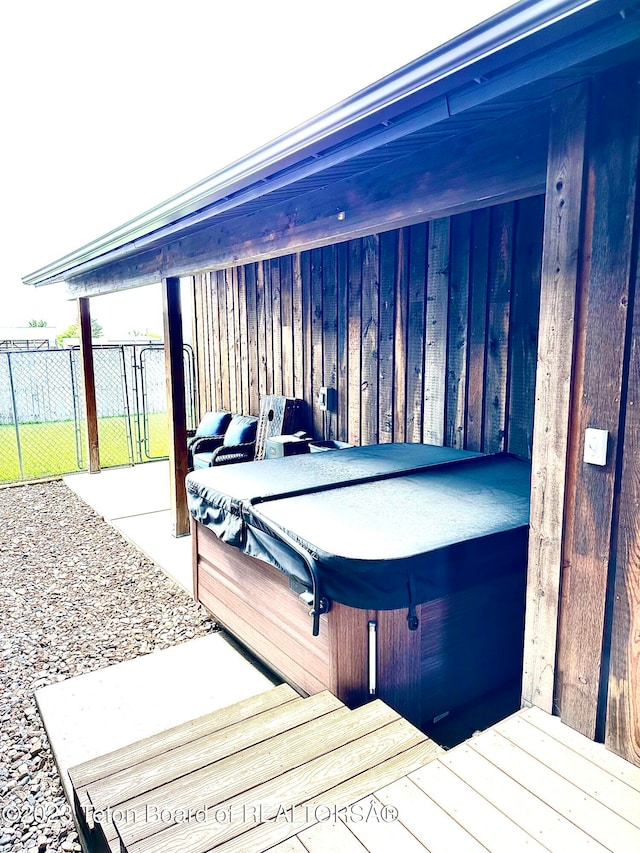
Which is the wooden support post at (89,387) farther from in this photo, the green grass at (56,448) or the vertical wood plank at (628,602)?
the vertical wood plank at (628,602)

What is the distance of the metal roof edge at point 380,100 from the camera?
1.29 metres

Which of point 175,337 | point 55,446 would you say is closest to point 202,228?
point 175,337

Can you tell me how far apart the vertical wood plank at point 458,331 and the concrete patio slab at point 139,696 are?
2026mm

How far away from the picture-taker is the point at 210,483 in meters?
3.26

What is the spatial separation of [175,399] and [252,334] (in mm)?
1772

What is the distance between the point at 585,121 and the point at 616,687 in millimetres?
1729

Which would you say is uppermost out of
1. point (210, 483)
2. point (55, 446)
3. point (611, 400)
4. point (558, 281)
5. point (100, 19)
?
point (100, 19)

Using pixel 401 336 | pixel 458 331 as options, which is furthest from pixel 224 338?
pixel 458 331

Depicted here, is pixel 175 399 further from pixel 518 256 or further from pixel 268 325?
pixel 518 256

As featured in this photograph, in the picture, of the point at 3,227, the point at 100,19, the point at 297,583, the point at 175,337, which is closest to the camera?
the point at 297,583

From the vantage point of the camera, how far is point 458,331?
383 cm

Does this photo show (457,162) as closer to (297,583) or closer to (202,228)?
(297,583)

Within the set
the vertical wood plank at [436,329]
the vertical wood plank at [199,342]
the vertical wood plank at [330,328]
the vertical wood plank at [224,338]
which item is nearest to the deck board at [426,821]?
the vertical wood plank at [436,329]

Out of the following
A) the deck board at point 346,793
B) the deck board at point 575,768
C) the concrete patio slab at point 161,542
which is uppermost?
the deck board at point 575,768
